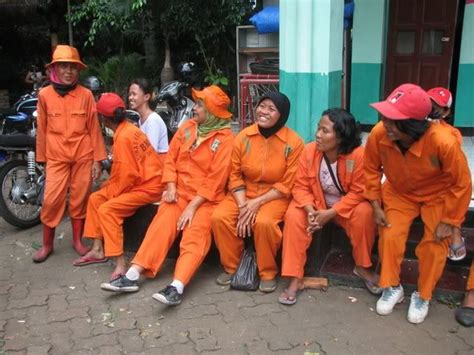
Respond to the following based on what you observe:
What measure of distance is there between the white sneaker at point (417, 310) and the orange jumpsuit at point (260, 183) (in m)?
0.93

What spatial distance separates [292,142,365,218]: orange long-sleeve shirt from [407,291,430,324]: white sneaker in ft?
2.17

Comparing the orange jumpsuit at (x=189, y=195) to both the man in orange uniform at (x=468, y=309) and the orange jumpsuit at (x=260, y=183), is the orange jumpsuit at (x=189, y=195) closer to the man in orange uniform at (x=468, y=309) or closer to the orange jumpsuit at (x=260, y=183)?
the orange jumpsuit at (x=260, y=183)

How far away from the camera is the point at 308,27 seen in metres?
4.37

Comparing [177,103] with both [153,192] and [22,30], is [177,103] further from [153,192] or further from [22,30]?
[22,30]

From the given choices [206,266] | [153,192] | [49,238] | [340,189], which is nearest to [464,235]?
[340,189]

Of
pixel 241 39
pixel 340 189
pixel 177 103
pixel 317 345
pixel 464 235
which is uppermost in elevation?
pixel 241 39

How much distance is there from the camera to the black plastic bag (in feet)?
11.9

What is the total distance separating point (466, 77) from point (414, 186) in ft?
12.9

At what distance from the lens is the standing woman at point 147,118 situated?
4.38m

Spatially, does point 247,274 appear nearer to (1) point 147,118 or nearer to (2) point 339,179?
(2) point 339,179

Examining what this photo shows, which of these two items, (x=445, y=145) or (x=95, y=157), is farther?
(x=95, y=157)

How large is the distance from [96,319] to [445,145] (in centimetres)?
237

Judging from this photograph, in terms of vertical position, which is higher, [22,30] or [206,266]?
[22,30]

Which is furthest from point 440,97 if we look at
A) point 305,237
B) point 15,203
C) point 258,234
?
point 15,203
